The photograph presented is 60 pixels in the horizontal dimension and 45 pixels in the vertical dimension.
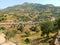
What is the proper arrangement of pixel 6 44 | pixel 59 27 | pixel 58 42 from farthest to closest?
pixel 59 27
pixel 58 42
pixel 6 44

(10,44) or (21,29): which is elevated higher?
(10,44)

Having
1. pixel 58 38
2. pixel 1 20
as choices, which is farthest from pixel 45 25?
pixel 1 20

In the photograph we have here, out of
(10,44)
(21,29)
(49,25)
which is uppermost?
(10,44)

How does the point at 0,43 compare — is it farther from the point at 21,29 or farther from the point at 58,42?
the point at 21,29

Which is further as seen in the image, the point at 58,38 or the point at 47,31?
the point at 47,31

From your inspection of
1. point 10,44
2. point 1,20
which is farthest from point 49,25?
point 1,20

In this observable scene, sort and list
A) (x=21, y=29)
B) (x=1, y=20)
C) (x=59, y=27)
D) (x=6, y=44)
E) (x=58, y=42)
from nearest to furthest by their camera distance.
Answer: (x=6, y=44), (x=58, y=42), (x=59, y=27), (x=21, y=29), (x=1, y=20)

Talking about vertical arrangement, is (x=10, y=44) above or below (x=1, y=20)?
above

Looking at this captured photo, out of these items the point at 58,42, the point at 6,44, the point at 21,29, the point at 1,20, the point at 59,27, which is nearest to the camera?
the point at 6,44

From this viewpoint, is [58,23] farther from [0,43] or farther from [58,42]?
[0,43]
